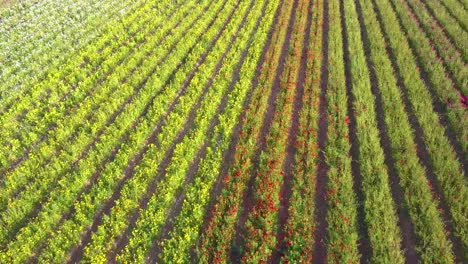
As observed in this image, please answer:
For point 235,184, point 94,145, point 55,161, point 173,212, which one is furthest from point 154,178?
point 55,161

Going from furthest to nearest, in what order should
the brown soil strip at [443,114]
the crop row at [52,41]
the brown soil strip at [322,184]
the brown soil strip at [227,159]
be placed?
1. the crop row at [52,41]
2. the brown soil strip at [443,114]
3. the brown soil strip at [227,159]
4. the brown soil strip at [322,184]

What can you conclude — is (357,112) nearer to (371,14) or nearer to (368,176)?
(368,176)

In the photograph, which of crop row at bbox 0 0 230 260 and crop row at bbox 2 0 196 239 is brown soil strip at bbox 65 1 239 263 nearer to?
crop row at bbox 0 0 230 260

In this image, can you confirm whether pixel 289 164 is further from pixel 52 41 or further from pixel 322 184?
pixel 52 41

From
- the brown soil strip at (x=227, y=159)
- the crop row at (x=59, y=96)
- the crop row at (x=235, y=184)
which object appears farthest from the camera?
the crop row at (x=59, y=96)

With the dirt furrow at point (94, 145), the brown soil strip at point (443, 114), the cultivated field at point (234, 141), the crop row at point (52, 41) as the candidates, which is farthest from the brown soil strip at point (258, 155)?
the crop row at point (52, 41)

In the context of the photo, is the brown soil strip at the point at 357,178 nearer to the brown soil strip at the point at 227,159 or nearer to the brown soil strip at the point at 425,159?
the brown soil strip at the point at 425,159

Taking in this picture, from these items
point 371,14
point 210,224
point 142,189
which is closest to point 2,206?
point 142,189

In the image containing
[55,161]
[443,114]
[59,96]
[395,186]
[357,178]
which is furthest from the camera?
[59,96]
